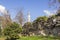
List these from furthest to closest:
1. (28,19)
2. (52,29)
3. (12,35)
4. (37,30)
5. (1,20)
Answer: (28,19) < (1,20) < (37,30) < (12,35) < (52,29)

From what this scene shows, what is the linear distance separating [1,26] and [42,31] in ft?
31.4

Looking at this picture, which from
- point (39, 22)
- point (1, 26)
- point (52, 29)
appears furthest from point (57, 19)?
point (1, 26)

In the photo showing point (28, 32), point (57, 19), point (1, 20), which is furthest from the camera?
point (1, 20)

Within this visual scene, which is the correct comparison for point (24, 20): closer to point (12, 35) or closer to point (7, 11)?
point (7, 11)

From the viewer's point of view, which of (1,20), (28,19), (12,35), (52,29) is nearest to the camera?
(52,29)

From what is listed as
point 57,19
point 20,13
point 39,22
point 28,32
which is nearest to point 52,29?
point 57,19

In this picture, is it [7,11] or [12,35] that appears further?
[7,11]

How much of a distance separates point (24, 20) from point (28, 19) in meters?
1.40

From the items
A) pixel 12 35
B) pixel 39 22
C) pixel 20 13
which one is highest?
pixel 20 13

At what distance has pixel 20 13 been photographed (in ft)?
121

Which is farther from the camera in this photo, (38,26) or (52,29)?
(38,26)

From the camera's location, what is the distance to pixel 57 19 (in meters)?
21.5

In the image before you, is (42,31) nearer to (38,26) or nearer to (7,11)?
(38,26)

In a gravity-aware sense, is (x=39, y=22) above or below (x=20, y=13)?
below
